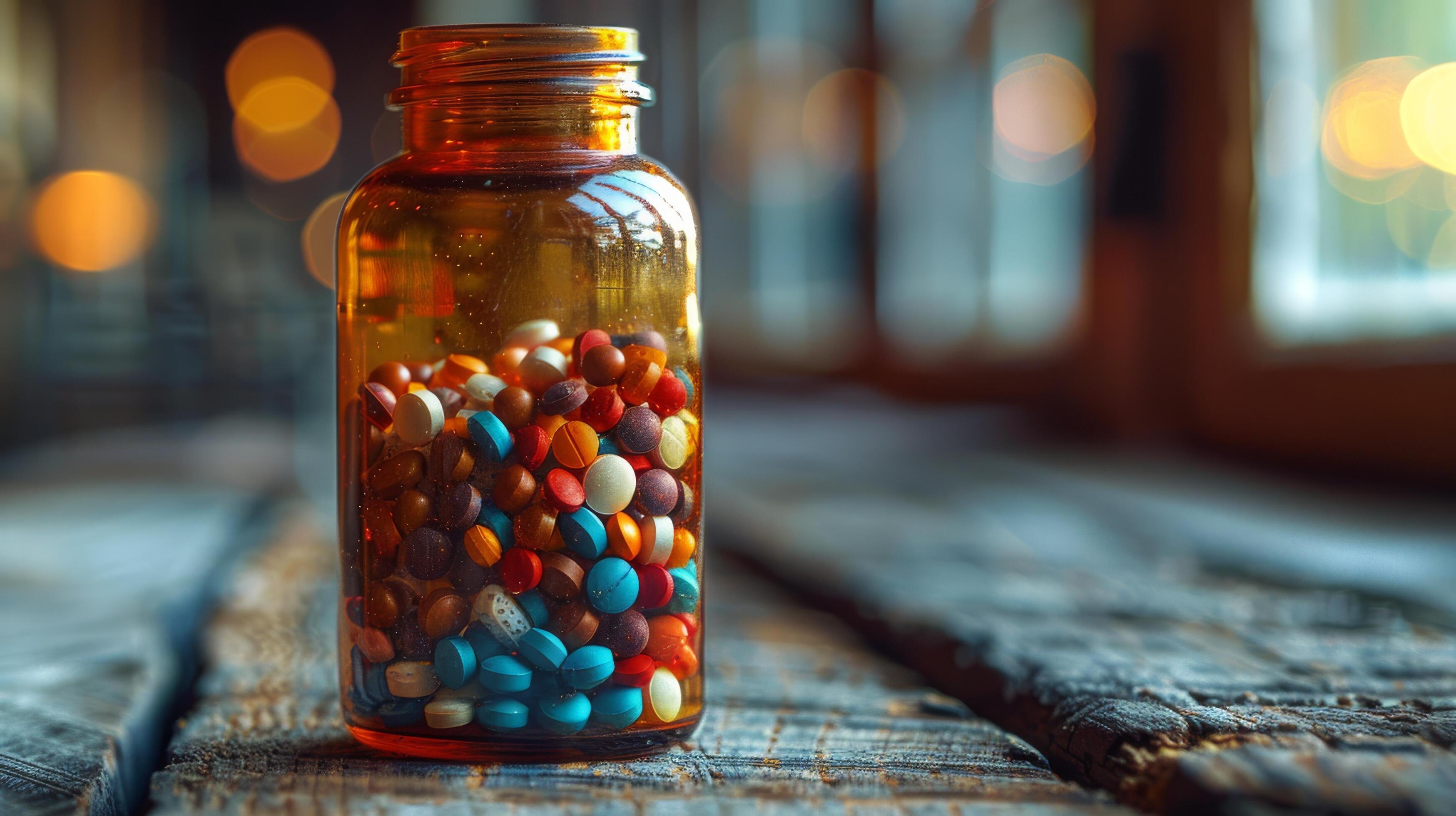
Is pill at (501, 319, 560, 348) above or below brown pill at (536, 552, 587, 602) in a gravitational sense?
above

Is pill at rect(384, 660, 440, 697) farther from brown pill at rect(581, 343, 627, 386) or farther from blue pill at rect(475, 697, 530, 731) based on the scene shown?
brown pill at rect(581, 343, 627, 386)

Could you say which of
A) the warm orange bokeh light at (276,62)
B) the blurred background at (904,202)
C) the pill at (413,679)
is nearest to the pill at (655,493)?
the pill at (413,679)

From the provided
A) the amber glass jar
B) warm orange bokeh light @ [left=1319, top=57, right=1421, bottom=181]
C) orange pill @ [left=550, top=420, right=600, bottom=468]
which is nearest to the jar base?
the amber glass jar

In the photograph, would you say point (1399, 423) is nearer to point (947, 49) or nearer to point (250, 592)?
point (250, 592)

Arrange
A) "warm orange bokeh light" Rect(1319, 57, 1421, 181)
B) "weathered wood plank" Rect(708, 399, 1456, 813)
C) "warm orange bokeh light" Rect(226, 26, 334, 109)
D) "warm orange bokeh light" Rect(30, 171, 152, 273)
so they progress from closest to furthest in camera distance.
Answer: "weathered wood plank" Rect(708, 399, 1456, 813) < "warm orange bokeh light" Rect(1319, 57, 1421, 181) < "warm orange bokeh light" Rect(30, 171, 152, 273) < "warm orange bokeh light" Rect(226, 26, 334, 109)

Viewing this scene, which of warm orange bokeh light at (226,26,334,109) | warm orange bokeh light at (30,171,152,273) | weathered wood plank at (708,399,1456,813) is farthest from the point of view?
warm orange bokeh light at (226,26,334,109)

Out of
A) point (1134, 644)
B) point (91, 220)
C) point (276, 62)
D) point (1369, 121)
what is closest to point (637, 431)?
point (1134, 644)

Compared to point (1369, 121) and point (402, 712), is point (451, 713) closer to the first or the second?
point (402, 712)
